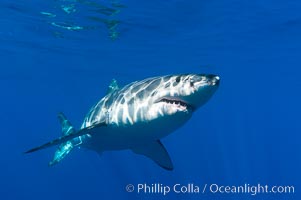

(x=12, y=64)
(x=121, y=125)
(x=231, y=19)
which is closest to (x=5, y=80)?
(x=12, y=64)

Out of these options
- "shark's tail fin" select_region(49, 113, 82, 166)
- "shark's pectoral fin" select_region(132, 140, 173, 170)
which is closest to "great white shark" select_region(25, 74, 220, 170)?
"shark's pectoral fin" select_region(132, 140, 173, 170)

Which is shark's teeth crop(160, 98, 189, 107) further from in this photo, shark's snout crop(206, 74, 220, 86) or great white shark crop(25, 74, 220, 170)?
shark's snout crop(206, 74, 220, 86)

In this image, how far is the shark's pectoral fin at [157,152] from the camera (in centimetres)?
764

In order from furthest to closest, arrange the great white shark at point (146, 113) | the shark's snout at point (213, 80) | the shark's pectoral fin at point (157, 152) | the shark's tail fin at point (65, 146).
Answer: the shark's tail fin at point (65, 146), the shark's pectoral fin at point (157, 152), the great white shark at point (146, 113), the shark's snout at point (213, 80)

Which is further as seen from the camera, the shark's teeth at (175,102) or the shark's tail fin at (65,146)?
the shark's tail fin at (65,146)

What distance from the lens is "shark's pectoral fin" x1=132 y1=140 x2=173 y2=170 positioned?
7.64 meters

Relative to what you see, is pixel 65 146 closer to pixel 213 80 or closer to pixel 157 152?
pixel 157 152

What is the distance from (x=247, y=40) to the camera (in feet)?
73.0

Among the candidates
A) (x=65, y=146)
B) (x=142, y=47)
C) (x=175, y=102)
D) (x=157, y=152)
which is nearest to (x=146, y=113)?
(x=175, y=102)

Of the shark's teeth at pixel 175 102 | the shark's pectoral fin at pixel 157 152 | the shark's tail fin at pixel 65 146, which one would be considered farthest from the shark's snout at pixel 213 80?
the shark's tail fin at pixel 65 146

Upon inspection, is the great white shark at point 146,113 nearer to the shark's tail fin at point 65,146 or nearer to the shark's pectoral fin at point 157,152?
the shark's pectoral fin at point 157,152

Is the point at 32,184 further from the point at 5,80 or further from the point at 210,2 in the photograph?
the point at 210,2

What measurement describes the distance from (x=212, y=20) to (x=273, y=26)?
356 centimetres

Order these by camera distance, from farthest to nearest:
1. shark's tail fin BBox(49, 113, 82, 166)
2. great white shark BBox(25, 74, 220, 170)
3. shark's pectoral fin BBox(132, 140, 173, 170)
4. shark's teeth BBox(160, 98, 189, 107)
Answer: shark's tail fin BBox(49, 113, 82, 166)
shark's pectoral fin BBox(132, 140, 173, 170)
shark's teeth BBox(160, 98, 189, 107)
great white shark BBox(25, 74, 220, 170)
